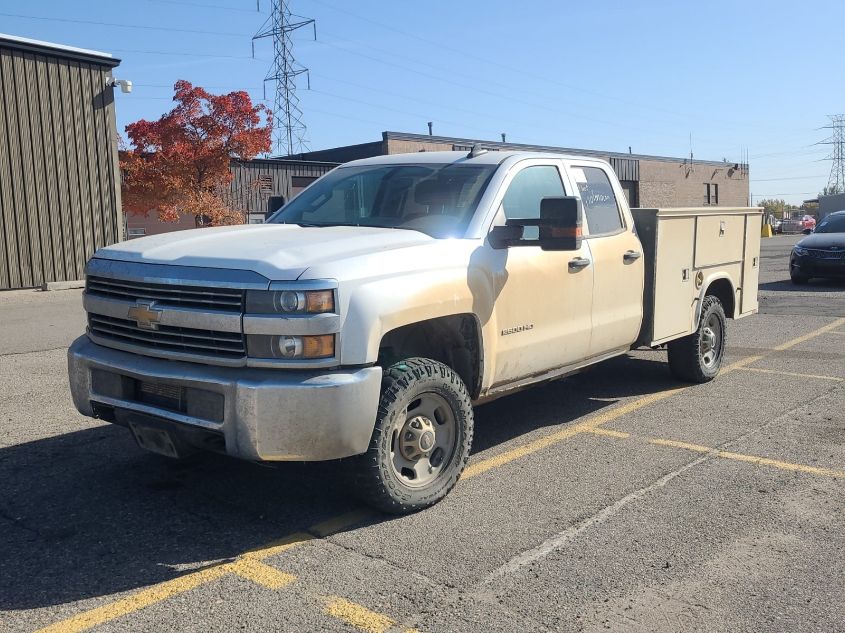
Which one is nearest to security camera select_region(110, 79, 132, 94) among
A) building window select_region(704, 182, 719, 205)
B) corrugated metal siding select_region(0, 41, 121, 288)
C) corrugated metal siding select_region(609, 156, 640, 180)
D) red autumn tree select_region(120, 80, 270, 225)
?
corrugated metal siding select_region(0, 41, 121, 288)

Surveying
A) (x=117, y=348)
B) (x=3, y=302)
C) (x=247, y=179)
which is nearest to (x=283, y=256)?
(x=117, y=348)

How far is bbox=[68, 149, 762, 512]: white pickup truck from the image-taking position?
382 centimetres

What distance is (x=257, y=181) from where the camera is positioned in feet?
107

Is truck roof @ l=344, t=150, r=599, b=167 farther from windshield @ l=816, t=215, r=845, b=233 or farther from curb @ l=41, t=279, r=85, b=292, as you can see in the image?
curb @ l=41, t=279, r=85, b=292

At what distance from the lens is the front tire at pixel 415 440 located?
412cm

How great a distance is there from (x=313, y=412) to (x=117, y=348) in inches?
51.5

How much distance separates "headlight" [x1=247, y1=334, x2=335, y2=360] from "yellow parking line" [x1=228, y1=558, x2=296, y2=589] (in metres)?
0.94

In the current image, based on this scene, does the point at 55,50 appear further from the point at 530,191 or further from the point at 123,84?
the point at 530,191

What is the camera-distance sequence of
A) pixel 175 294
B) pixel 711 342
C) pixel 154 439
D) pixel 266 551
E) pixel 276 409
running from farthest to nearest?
pixel 711 342 < pixel 154 439 < pixel 175 294 < pixel 266 551 < pixel 276 409

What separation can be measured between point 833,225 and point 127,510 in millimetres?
17403

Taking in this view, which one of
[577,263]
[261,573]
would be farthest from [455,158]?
[261,573]

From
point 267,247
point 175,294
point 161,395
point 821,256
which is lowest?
point 821,256

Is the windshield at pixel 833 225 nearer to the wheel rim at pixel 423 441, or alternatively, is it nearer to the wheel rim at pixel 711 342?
the wheel rim at pixel 711 342

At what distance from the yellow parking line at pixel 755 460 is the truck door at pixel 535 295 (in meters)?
0.89
